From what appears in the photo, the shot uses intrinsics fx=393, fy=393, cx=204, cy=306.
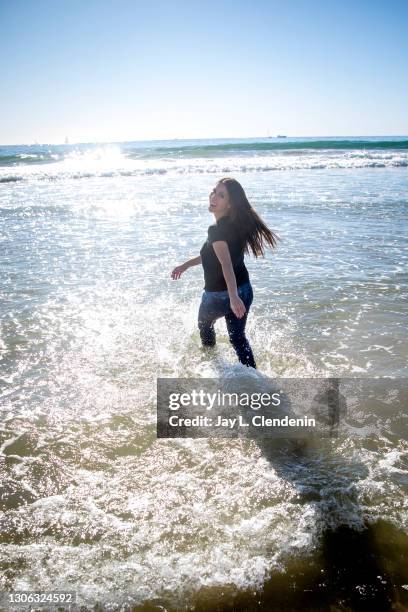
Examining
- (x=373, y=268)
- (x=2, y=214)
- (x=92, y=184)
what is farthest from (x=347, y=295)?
(x=92, y=184)

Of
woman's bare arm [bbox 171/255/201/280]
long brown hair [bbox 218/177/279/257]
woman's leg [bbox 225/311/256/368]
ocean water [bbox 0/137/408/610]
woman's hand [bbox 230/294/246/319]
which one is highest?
long brown hair [bbox 218/177/279/257]

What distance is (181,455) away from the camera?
10.7 feet

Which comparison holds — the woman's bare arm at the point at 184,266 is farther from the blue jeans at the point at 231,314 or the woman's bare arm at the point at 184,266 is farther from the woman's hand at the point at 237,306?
the woman's hand at the point at 237,306

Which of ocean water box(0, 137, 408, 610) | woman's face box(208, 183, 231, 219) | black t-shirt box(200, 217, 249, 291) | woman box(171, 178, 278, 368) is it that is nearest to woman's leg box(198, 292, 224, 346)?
woman box(171, 178, 278, 368)

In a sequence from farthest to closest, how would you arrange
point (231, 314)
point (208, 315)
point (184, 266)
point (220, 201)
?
point (184, 266) < point (208, 315) < point (231, 314) < point (220, 201)

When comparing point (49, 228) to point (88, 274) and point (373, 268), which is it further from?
point (373, 268)

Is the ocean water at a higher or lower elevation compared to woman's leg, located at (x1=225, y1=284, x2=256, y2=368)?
lower

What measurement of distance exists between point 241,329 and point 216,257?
796mm

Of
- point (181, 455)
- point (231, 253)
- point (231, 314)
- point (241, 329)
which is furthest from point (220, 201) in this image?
point (181, 455)

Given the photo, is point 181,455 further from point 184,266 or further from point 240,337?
point 184,266

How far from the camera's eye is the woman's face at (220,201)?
11.8 ft

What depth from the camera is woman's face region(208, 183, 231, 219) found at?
3584 millimetres

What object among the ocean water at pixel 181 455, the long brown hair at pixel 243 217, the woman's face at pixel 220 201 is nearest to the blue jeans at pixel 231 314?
the ocean water at pixel 181 455

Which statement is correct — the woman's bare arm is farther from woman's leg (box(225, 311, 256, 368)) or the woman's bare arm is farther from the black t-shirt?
woman's leg (box(225, 311, 256, 368))
